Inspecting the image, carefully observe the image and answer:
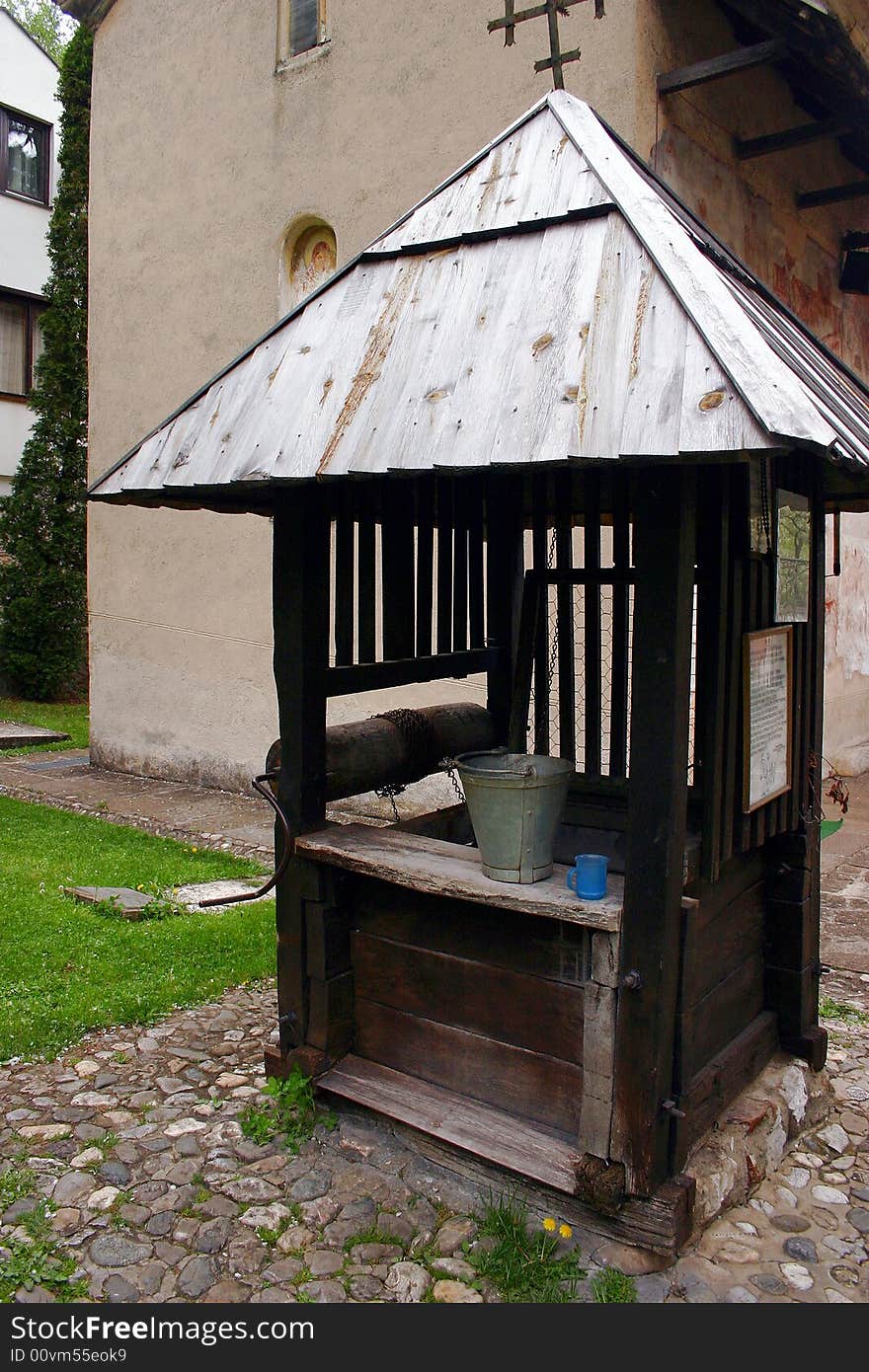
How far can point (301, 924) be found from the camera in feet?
11.8

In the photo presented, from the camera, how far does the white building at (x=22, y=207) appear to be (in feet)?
52.1

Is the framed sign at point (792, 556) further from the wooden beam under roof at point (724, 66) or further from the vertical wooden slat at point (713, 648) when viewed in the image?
the wooden beam under roof at point (724, 66)

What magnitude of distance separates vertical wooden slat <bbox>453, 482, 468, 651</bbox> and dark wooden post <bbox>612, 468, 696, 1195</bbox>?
168 cm

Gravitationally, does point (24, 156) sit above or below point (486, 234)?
above

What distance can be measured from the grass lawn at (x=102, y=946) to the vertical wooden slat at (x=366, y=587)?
1922mm

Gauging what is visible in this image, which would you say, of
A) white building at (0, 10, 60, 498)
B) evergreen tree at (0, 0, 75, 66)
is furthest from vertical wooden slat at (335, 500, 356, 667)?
evergreen tree at (0, 0, 75, 66)

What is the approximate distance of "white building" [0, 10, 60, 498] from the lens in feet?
52.1

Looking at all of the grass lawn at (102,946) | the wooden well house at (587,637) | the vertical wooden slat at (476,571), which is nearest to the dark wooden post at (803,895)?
the wooden well house at (587,637)

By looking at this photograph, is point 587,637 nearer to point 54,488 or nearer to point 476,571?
point 476,571

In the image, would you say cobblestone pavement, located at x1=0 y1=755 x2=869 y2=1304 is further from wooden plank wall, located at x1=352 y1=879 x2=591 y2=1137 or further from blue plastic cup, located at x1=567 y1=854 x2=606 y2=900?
blue plastic cup, located at x1=567 y1=854 x2=606 y2=900

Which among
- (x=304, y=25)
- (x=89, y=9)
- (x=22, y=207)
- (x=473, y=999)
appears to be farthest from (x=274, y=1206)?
(x=22, y=207)

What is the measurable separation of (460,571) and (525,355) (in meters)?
1.73

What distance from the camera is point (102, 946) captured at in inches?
203
